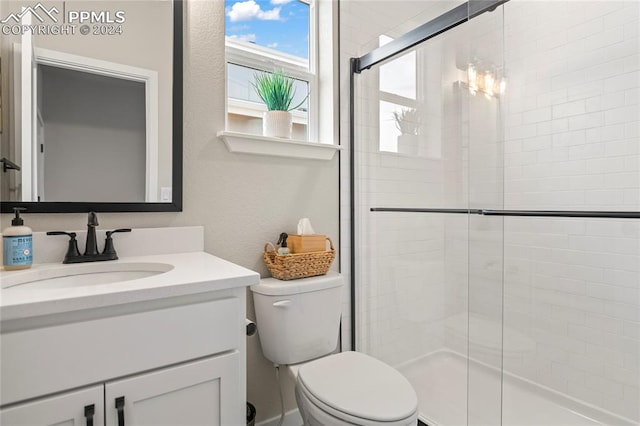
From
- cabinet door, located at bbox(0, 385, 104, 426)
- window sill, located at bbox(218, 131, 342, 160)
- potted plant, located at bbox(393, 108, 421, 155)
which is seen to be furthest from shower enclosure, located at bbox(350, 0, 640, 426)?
cabinet door, located at bbox(0, 385, 104, 426)

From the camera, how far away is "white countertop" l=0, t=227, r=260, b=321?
720 mm

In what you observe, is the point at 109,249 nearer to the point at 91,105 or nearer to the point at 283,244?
the point at 91,105

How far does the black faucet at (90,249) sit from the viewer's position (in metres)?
1.15

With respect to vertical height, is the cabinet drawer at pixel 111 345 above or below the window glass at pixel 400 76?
below

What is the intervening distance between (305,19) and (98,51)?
3.42 ft

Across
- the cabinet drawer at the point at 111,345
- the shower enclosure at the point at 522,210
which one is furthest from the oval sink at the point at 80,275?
the shower enclosure at the point at 522,210

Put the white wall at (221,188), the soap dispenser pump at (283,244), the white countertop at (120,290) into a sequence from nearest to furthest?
the white countertop at (120,290) < the white wall at (221,188) < the soap dispenser pump at (283,244)

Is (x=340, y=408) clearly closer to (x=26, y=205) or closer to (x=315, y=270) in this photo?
(x=315, y=270)

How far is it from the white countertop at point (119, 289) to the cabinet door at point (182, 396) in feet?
0.63

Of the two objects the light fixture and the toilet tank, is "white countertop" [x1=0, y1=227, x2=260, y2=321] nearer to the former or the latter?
the toilet tank

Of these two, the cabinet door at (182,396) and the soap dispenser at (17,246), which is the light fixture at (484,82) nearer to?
the cabinet door at (182,396)

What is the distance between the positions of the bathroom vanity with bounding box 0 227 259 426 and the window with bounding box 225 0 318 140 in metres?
0.87

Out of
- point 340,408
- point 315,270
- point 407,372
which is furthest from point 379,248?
point 340,408

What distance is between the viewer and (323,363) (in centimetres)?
137
